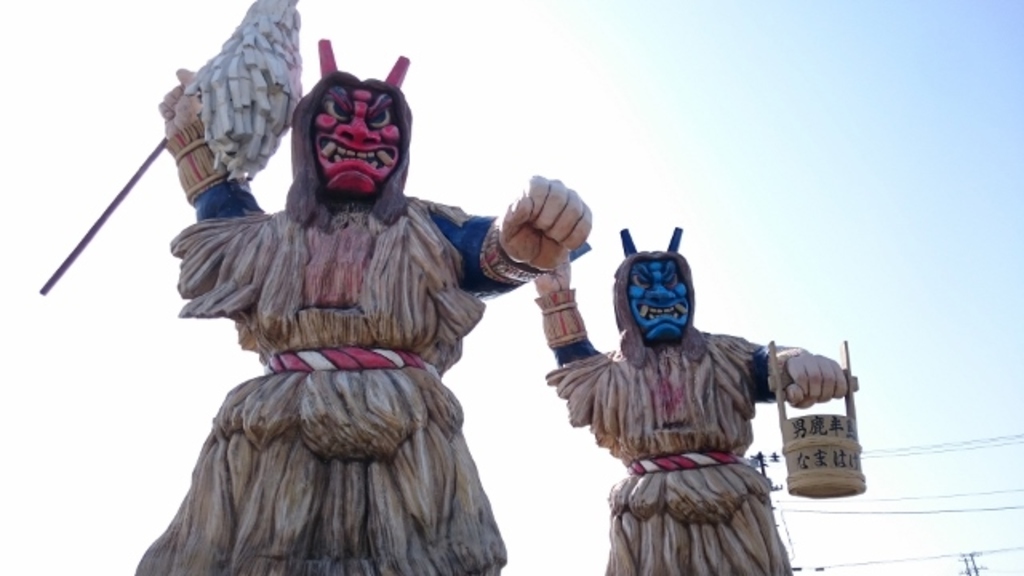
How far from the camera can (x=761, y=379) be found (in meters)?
3.98

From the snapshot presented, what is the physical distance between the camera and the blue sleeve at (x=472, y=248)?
2.76 meters

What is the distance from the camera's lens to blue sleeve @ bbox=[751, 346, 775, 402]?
3973 mm

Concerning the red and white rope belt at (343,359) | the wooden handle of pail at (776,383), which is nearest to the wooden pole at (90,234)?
the red and white rope belt at (343,359)

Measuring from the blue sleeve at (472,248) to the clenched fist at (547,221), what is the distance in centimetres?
21

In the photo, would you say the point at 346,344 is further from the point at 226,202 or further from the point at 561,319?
the point at 561,319

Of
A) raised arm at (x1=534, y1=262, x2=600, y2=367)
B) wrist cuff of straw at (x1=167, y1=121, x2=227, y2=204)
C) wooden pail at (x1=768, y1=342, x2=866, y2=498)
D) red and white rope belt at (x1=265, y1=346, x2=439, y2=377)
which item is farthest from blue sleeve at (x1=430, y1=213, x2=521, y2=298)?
raised arm at (x1=534, y1=262, x2=600, y2=367)

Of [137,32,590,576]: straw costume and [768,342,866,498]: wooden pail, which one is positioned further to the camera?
[768,342,866,498]: wooden pail

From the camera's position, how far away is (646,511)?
3885 millimetres

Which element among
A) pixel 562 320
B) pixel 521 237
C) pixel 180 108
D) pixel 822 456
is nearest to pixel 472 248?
pixel 521 237

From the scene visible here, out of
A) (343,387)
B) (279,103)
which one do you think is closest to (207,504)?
(343,387)

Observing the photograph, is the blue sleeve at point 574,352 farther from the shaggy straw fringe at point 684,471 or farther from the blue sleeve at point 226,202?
the blue sleeve at point 226,202

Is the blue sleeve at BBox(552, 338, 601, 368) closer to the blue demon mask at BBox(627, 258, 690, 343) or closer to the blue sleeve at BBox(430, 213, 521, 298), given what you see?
the blue demon mask at BBox(627, 258, 690, 343)

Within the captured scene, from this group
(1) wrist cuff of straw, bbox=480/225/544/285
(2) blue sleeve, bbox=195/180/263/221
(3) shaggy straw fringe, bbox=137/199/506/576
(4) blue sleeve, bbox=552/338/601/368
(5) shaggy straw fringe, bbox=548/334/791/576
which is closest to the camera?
(3) shaggy straw fringe, bbox=137/199/506/576

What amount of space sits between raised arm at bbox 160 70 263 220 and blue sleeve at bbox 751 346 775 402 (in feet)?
6.20
